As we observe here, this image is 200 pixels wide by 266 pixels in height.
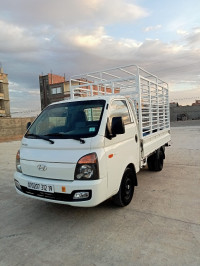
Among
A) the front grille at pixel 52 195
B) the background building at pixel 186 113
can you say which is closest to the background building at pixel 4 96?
the background building at pixel 186 113

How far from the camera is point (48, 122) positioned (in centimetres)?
379

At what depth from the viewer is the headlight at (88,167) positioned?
9.42 ft

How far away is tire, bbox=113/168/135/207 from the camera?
3.51 meters

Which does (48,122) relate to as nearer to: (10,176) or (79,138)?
(79,138)

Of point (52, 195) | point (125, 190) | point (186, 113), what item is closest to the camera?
point (52, 195)

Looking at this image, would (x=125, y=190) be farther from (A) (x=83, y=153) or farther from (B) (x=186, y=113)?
(B) (x=186, y=113)

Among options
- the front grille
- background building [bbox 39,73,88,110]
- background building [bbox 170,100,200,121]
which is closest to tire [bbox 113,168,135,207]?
the front grille

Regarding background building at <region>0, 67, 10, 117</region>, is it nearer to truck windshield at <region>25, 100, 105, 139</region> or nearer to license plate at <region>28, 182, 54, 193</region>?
truck windshield at <region>25, 100, 105, 139</region>

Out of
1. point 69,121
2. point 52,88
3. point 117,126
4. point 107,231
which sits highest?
point 52,88

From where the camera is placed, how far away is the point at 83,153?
291 centimetres

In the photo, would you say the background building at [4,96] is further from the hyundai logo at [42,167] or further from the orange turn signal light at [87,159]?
the orange turn signal light at [87,159]

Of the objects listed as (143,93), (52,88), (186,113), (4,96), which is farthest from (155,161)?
(4,96)

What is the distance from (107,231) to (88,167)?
96cm

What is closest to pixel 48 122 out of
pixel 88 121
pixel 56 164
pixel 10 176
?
pixel 88 121
